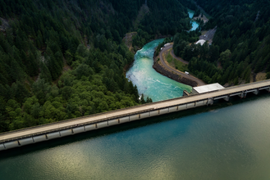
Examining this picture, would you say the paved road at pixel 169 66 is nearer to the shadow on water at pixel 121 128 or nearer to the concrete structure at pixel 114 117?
the concrete structure at pixel 114 117

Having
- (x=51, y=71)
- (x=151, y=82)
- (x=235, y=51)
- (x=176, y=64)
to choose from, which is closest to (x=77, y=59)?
(x=51, y=71)

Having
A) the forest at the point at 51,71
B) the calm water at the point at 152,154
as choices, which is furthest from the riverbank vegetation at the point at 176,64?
the calm water at the point at 152,154

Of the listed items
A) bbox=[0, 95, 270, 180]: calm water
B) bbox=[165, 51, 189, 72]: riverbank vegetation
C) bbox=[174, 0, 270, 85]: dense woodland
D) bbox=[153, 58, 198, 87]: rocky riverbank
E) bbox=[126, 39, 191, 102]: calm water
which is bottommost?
bbox=[0, 95, 270, 180]: calm water

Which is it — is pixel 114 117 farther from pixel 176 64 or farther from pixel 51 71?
pixel 176 64

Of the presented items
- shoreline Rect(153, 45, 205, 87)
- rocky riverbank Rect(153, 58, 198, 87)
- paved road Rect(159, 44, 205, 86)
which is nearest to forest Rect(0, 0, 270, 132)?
paved road Rect(159, 44, 205, 86)

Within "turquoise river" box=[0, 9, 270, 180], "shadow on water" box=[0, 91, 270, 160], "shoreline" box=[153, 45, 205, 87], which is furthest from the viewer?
"shoreline" box=[153, 45, 205, 87]

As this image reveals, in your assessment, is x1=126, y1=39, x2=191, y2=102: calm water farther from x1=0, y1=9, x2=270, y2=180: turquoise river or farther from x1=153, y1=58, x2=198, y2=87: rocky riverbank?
x1=0, y1=9, x2=270, y2=180: turquoise river
